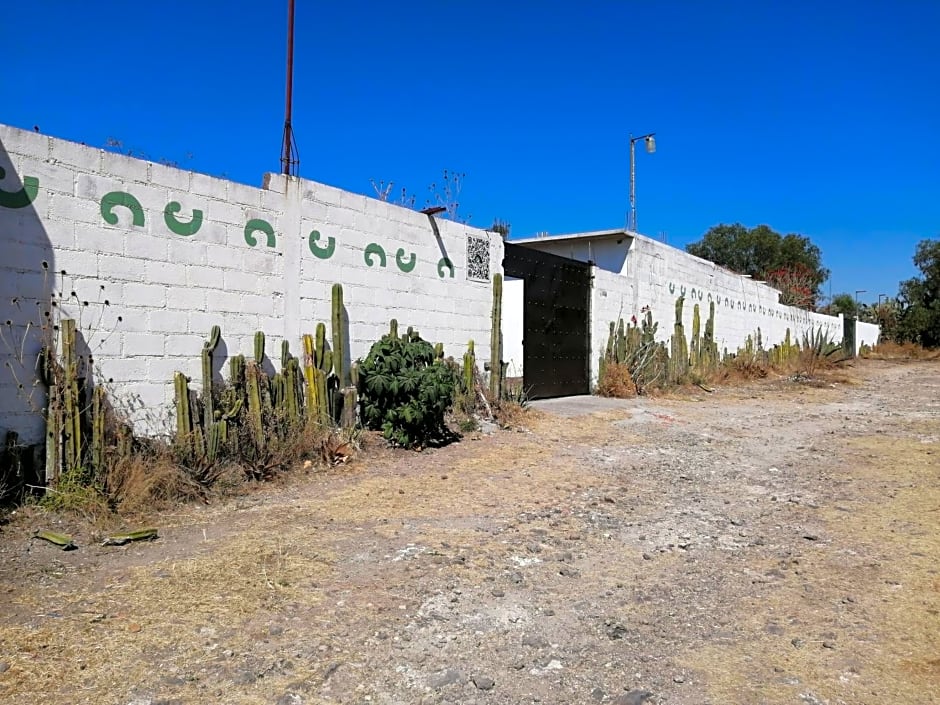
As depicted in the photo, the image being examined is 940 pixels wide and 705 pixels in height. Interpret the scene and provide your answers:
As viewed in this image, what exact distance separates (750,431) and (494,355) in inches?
143

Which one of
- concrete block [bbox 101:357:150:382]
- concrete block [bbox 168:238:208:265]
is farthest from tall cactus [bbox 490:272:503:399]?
→ concrete block [bbox 101:357:150:382]

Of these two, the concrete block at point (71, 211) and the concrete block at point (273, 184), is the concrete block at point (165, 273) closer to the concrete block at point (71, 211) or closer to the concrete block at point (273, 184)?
the concrete block at point (71, 211)

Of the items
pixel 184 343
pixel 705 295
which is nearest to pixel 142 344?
pixel 184 343

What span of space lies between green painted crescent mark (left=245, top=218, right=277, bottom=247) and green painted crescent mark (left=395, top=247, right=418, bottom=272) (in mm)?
1881

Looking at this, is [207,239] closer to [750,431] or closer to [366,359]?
[366,359]

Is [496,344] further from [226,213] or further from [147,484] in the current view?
[147,484]

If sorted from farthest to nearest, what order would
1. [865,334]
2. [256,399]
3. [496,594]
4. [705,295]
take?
[865,334] → [705,295] → [256,399] → [496,594]

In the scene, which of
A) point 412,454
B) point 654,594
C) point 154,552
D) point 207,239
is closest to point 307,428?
point 412,454

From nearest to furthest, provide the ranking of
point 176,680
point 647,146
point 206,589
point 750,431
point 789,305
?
point 176,680 < point 206,589 < point 750,431 < point 647,146 < point 789,305

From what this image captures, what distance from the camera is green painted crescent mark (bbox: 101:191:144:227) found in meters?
5.45

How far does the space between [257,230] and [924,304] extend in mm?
44181

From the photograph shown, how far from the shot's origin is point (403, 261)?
336 inches

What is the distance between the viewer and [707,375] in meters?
16.6

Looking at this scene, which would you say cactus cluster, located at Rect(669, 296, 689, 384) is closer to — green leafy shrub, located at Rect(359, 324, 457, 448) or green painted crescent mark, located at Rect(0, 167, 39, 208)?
green leafy shrub, located at Rect(359, 324, 457, 448)
